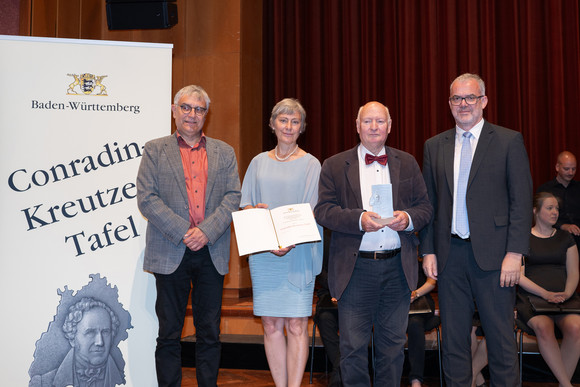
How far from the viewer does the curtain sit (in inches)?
255

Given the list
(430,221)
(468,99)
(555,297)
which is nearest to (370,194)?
(430,221)

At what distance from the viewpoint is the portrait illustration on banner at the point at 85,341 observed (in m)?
3.41

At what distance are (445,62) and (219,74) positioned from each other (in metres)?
2.75

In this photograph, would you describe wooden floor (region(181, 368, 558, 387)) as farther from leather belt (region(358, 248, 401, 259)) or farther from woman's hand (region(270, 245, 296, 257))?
leather belt (region(358, 248, 401, 259))

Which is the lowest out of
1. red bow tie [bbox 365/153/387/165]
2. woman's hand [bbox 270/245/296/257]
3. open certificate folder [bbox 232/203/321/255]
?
woman's hand [bbox 270/245/296/257]

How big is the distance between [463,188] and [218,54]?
14.4 feet

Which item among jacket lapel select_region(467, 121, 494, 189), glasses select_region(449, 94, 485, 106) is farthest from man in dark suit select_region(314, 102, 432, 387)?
glasses select_region(449, 94, 485, 106)

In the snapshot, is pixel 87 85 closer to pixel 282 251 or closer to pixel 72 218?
pixel 72 218

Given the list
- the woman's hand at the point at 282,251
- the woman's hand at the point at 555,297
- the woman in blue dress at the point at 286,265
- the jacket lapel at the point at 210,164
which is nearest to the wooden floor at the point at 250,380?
the woman's hand at the point at 555,297

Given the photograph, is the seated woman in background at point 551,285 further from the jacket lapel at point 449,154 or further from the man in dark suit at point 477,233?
the jacket lapel at point 449,154

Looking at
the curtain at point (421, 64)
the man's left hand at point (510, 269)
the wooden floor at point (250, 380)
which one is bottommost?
the wooden floor at point (250, 380)

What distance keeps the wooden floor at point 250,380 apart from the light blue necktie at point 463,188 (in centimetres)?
184

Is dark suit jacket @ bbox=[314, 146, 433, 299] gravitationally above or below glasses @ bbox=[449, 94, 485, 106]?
below

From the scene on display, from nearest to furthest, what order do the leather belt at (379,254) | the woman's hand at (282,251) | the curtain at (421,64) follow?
the leather belt at (379,254) → the woman's hand at (282,251) → the curtain at (421,64)
